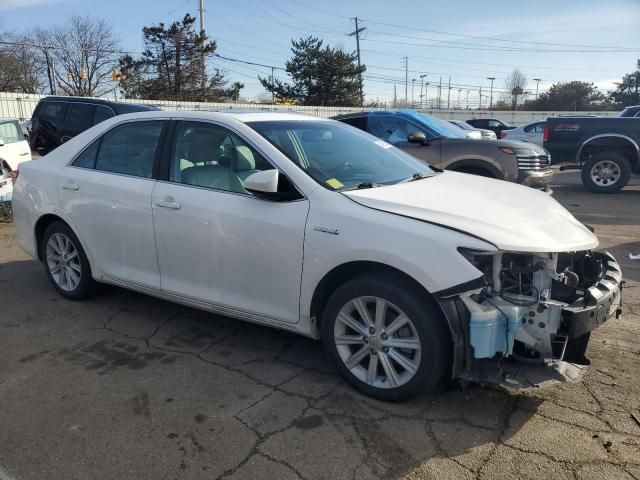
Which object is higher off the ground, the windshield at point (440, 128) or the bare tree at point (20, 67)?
the bare tree at point (20, 67)

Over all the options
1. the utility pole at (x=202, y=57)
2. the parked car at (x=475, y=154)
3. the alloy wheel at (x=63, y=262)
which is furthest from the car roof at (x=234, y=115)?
the utility pole at (x=202, y=57)

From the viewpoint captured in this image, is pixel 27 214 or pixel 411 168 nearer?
pixel 411 168

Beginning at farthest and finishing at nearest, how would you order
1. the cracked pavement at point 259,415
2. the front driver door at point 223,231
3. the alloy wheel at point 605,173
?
the alloy wheel at point 605,173
the front driver door at point 223,231
the cracked pavement at point 259,415

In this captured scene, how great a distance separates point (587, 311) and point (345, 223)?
136 cm

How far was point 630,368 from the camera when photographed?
11.9ft

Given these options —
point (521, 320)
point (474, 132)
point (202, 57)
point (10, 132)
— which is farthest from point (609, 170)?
point (202, 57)

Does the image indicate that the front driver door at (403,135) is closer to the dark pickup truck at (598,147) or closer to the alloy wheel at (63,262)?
the dark pickup truck at (598,147)

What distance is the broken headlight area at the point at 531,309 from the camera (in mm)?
2803

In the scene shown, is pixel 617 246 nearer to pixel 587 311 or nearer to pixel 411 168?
pixel 411 168

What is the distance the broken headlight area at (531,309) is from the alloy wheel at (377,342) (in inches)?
14.7

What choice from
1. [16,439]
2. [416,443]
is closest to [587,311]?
[416,443]

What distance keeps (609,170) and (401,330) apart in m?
10.5

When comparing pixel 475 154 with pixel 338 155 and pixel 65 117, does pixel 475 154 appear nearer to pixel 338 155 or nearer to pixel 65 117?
pixel 338 155

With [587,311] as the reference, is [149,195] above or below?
above
